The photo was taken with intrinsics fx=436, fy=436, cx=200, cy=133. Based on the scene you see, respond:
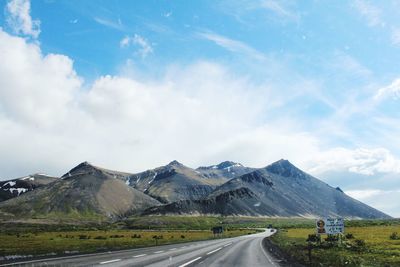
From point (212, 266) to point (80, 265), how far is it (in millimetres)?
7792

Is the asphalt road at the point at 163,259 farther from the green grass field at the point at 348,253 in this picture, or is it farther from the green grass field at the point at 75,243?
the green grass field at the point at 75,243

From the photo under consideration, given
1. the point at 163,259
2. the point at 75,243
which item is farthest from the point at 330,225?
the point at 75,243

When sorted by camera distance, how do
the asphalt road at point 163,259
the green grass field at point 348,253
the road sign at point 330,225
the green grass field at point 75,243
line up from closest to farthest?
the asphalt road at point 163,259 < the green grass field at point 348,253 < the road sign at point 330,225 < the green grass field at point 75,243

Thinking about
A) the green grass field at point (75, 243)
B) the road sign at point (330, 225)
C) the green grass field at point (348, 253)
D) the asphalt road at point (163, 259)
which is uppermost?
the road sign at point (330, 225)

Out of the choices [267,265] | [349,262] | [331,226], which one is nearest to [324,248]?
[331,226]

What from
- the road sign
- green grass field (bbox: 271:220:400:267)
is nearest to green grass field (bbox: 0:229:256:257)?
green grass field (bbox: 271:220:400:267)

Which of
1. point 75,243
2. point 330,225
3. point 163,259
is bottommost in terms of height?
point 163,259

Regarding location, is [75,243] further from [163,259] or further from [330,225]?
[163,259]

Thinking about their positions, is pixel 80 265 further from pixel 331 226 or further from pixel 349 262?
pixel 331 226

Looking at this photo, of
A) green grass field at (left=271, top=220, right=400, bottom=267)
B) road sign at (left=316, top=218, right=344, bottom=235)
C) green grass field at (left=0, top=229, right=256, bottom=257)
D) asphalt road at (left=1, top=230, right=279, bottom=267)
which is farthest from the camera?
green grass field at (left=0, top=229, right=256, bottom=257)

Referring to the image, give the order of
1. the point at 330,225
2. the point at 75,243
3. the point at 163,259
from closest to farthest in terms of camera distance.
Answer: the point at 163,259, the point at 330,225, the point at 75,243

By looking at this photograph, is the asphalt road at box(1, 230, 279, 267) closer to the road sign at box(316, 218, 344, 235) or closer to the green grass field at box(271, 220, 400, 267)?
the green grass field at box(271, 220, 400, 267)

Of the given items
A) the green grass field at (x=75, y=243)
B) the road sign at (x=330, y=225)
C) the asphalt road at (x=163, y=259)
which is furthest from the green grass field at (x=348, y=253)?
the green grass field at (x=75, y=243)

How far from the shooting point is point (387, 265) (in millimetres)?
29109
